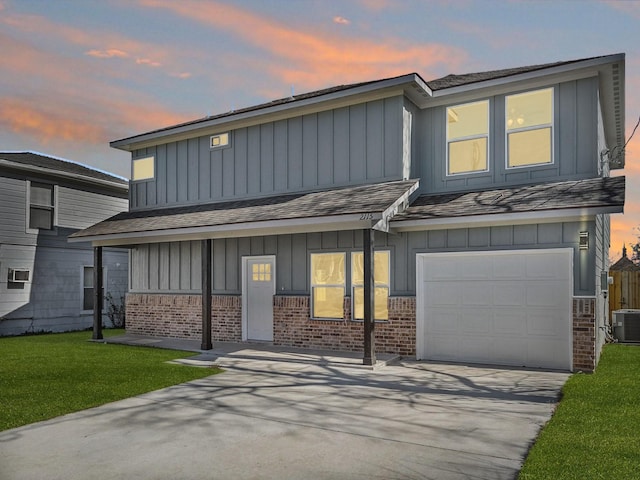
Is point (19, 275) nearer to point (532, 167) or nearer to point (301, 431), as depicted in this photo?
A: point (301, 431)

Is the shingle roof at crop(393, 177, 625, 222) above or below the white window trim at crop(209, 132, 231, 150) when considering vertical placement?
below

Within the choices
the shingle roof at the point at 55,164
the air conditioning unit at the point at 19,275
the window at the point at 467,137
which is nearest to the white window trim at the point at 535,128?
the window at the point at 467,137

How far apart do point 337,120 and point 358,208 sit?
3.39 m

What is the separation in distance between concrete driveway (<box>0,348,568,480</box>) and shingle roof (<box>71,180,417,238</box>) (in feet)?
11.0

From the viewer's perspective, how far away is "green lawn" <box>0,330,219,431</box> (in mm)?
7293

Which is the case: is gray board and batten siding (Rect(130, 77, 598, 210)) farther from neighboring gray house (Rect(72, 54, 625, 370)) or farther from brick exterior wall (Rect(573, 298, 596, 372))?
brick exterior wall (Rect(573, 298, 596, 372))

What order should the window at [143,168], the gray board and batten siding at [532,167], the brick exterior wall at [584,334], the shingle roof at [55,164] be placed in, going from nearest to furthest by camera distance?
1. the brick exterior wall at [584,334]
2. the gray board and batten siding at [532,167]
3. the window at [143,168]
4. the shingle roof at [55,164]

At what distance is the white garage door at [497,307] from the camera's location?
10023 mm

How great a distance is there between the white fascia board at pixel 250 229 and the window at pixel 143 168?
2.75 m

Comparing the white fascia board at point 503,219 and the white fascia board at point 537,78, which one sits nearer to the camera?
the white fascia board at point 503,219

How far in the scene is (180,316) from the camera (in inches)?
592

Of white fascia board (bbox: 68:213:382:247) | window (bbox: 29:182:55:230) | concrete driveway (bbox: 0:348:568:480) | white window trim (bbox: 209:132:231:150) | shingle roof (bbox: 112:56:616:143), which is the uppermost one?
shingle roof (bbox: 112:56:616:143)

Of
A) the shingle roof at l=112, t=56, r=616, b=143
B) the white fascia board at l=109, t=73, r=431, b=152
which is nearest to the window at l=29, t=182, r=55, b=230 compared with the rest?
the white fascia board at l=109, t=73, r=431, b=152

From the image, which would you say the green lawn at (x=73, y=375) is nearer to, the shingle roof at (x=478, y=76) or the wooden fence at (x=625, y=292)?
the shingle roof at (x=478, y=76)
